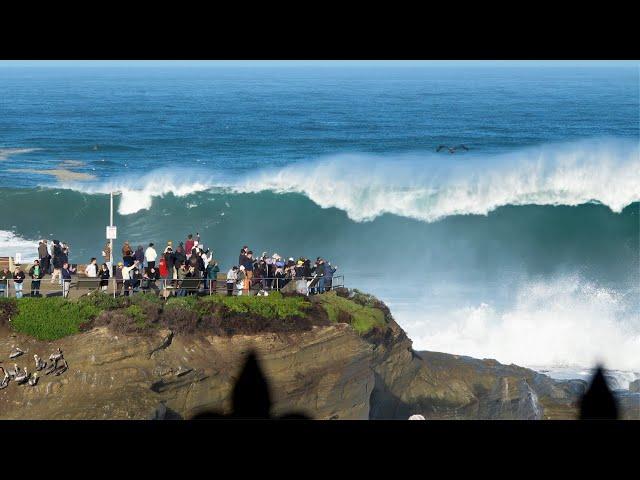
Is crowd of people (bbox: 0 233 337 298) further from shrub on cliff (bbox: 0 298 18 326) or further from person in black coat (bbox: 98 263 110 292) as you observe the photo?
shrub on cliff (bbox: 0 298 18 326)

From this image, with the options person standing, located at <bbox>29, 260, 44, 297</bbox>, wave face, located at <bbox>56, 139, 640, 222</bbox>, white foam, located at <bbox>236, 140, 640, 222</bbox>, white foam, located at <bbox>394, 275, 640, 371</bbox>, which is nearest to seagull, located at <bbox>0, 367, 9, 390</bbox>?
person standing, located at <bbox>29, 260, 44, 297</bbox>

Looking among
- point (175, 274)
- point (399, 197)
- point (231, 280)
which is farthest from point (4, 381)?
point (399, 197)

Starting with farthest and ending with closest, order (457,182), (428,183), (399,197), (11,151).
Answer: (11,151), (428,183), (457,182), (399,197)

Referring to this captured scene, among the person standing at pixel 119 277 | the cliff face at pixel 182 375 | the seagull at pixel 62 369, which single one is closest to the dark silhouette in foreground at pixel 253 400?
the cliff face at pixel 182 375

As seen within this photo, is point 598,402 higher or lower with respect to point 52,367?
lower

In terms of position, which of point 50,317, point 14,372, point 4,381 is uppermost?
point 50,317

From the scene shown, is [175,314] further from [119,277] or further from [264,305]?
[119,277]
